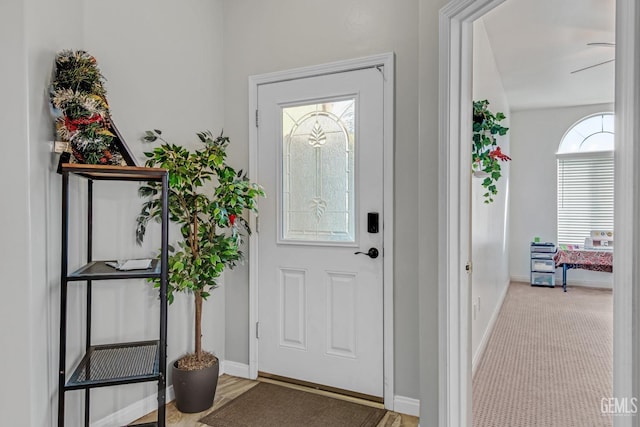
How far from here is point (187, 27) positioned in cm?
266

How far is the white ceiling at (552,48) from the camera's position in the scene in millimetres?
3078

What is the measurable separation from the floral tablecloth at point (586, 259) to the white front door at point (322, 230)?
4.50 m

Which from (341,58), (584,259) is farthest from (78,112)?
(584,259)

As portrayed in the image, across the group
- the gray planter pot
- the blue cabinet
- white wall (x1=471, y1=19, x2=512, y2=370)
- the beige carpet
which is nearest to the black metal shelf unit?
the gray planter pot

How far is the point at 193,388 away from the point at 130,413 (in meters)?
0.34

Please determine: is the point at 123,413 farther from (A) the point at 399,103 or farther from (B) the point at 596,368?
(B) the point at 596,368

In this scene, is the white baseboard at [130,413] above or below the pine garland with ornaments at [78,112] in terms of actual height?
below

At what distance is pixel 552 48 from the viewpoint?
3912mm

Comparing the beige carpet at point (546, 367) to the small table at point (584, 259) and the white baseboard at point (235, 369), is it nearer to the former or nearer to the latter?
the small table at point (584, 259)

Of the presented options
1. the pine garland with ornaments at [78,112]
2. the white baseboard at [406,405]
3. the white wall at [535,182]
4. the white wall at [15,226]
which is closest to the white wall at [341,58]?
the white baseboard at [406,405]

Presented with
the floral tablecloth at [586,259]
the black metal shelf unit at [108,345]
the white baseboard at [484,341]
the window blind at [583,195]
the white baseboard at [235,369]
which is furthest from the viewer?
the window blind at [583,195]

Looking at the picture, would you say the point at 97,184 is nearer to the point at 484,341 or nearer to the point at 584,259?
the point at 484,341

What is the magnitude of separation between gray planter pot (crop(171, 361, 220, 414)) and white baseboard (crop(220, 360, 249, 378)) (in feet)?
1.52

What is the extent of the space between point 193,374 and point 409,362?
4.01 feet
